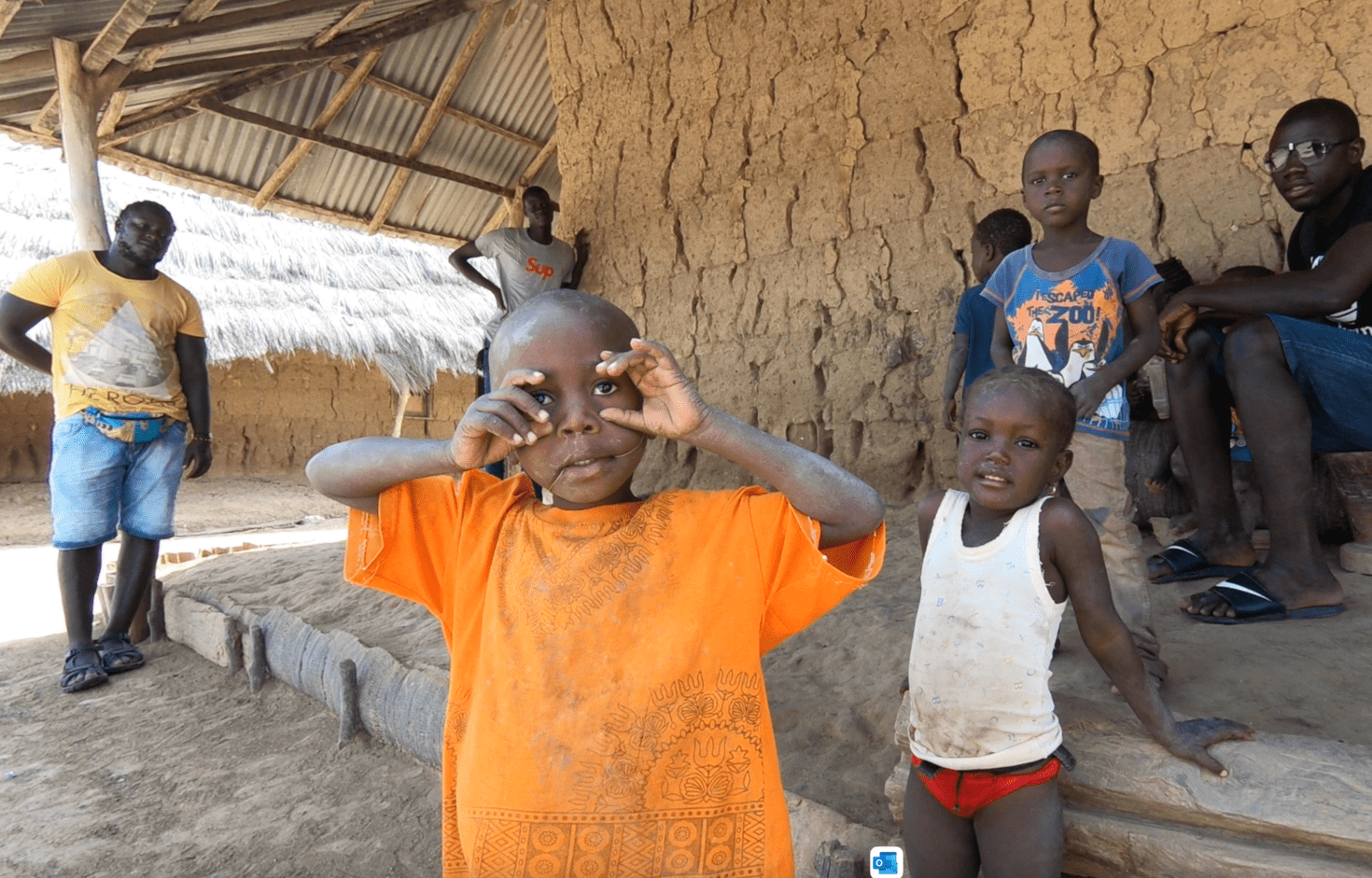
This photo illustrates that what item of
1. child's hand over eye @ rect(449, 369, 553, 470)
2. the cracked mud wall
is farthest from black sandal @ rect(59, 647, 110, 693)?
child's hand over eye @ rect(449, 369, 553, 470)

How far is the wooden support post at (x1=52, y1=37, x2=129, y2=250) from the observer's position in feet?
12.3

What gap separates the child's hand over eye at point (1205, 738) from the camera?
126cm

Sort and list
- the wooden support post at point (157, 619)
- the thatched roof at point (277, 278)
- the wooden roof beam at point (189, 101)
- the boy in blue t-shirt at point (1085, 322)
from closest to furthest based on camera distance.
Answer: the boy in blue t-shirt at point (1085, 322) → the wooden support post at point (157, 619) → the wooden roof beam at point (189, 101) → the thatched roof at point (277, 278)

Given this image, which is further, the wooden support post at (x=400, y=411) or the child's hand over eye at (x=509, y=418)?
the wooden support post at (x=400, y=411)

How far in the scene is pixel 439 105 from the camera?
589 centimetres

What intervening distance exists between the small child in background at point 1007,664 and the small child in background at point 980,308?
119 centimetres

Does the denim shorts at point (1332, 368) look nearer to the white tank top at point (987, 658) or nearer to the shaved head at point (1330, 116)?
the shaved head at point (1330, 116)

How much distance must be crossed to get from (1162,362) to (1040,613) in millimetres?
1699

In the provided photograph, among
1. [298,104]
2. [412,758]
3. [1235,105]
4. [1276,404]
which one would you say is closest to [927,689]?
[1276,404]

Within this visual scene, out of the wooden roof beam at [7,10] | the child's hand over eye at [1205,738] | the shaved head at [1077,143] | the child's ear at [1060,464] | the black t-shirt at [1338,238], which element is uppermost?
the wooden roof beam at [7,10]

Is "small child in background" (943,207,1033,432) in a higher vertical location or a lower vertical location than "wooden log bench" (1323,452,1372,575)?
higher

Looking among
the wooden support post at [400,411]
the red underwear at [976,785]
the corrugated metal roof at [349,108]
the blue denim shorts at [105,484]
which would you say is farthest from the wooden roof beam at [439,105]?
the wooden support post at [400,411]

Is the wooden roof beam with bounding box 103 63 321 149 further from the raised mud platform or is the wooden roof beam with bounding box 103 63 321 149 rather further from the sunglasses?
the sunglasses

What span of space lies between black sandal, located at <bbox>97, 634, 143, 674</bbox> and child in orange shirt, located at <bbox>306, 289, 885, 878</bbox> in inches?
117
